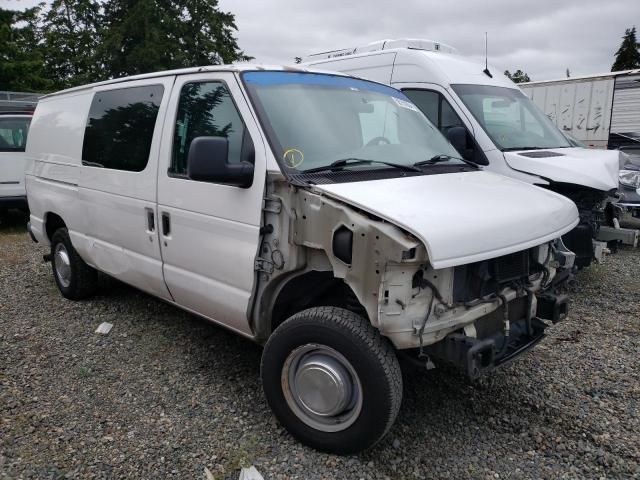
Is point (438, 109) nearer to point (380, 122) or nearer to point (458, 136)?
point (458, 136)

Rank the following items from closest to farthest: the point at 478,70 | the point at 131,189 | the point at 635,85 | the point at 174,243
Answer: the point at 174,243, the point at 131,189, the point at 478,70, the point at 635,85

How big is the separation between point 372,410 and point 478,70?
5.37 meters

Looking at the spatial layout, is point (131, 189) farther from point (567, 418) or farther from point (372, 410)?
point (567, 418)

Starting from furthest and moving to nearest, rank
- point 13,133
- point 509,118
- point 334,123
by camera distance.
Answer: point 13,133 < point 509,118 < point 334,123

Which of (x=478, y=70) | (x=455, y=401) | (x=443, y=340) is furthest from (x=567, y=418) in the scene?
(x=478, y=70)

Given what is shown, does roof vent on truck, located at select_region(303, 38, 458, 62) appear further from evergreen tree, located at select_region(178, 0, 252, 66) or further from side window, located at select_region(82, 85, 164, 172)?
evergreen tree, located at select_region(178, 0, 252, 66)

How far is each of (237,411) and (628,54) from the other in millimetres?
44072

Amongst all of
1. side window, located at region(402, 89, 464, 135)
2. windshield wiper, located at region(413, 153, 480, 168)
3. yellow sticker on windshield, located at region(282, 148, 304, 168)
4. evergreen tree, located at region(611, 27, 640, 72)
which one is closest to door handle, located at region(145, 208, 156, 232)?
yellow sticker on windshield, located at region(282, 148, 304, 168)

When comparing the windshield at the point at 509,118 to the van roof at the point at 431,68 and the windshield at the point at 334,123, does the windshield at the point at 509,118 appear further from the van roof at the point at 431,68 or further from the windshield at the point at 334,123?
the windshield at the point at 334,123

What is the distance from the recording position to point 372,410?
2717mm

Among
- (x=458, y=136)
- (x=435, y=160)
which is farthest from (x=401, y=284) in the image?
(x=458, y=136)

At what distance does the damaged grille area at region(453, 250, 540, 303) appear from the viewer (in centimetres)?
278

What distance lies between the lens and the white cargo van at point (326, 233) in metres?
2.64

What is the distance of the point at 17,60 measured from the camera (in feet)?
77.0
